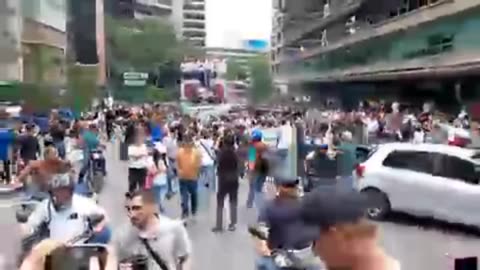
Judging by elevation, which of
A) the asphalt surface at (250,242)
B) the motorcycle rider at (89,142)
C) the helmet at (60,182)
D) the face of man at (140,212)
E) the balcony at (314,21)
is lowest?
the asphalt surface at (250,242)

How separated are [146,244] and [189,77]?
3901 inches

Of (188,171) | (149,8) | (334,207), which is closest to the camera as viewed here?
(334,207)

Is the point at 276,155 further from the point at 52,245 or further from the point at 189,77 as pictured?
the point at 189,77

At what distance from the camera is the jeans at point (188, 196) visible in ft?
52.9

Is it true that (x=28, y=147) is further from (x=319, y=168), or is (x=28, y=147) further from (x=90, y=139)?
(x=319, y=168)

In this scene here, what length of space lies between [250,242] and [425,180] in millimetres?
3292

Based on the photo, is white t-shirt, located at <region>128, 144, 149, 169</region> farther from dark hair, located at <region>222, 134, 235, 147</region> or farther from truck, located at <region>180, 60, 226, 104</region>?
truck, located at <region>180, 60, 226, 104</region>

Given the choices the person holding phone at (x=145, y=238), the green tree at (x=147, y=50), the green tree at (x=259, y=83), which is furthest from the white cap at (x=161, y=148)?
the green tree at (x=147, y=50)

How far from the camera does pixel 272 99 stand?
9775cm

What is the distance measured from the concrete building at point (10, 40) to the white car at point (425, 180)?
134ft

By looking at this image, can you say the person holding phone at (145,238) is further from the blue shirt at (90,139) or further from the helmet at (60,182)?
the blue shirt at (90,139)

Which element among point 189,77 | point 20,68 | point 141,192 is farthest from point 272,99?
point 141,192

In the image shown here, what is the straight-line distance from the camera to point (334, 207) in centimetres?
395

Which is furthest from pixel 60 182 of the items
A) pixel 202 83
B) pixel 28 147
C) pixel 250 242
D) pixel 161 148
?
pixel 202 83
